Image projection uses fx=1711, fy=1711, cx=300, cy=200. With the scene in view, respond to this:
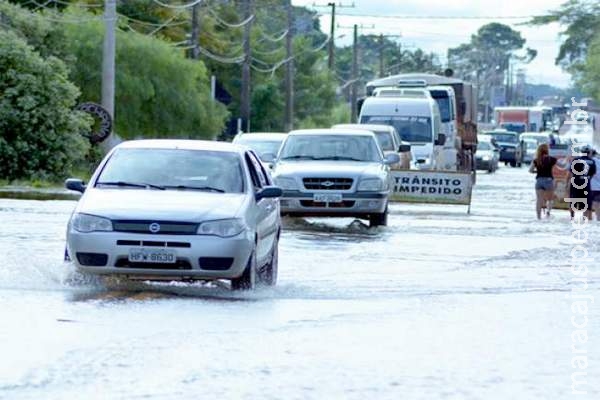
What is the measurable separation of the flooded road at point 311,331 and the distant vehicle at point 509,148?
69.1 m

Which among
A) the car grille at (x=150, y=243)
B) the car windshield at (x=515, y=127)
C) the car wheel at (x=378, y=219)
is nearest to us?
the car grille at (x=150, y=243)

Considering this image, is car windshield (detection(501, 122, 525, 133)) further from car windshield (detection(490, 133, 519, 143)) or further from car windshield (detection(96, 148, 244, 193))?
car windshield (detection(96, 148, 244, 193))

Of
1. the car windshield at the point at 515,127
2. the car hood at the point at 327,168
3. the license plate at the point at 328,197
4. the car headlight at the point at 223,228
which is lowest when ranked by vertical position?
the car windshield at the point at 515,127

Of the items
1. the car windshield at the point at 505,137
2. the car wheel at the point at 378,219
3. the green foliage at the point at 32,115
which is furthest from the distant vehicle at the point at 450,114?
the car windshield at the point at 505,137

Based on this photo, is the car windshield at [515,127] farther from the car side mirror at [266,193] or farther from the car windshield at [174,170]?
the car side mirror at [266,193]

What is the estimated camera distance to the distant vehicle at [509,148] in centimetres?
9100

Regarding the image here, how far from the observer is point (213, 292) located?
623 inches

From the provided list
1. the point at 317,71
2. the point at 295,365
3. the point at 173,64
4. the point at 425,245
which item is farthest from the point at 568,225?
the point at 317,71

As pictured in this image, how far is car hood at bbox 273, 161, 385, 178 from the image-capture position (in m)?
26.6

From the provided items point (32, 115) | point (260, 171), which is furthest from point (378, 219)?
point (32, 115)

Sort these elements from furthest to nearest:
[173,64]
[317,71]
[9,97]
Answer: [317,71]
[173,64]
[9,97]

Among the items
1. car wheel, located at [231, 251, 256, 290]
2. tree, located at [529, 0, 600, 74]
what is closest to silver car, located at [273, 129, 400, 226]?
car wheel, located at [231, 251, 256, 290]

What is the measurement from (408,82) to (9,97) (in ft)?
50.5

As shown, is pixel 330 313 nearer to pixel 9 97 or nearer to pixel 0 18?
pixel 9 97
